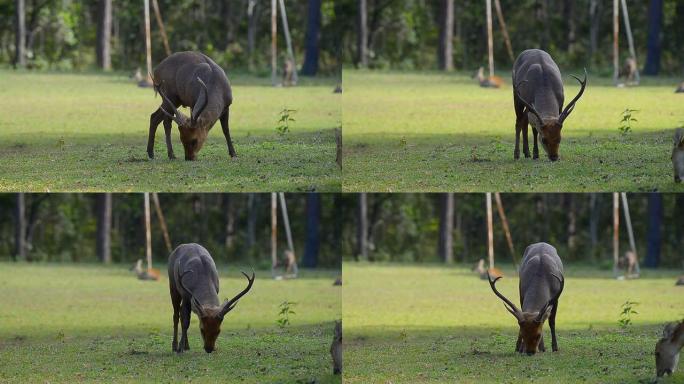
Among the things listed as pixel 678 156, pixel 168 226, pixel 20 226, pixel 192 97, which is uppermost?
pixel 192 97

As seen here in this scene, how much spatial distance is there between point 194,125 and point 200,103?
1.08ft

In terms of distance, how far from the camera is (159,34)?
38969 mm

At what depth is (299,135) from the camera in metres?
23.8

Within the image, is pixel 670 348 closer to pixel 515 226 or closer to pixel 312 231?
pixel 312 231

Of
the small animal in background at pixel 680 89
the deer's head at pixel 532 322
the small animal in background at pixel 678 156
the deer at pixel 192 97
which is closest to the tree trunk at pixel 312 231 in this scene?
the small animal in background at pixel 680 89

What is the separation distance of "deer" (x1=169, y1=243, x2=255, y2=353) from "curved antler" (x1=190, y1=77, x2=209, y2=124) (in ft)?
5.96

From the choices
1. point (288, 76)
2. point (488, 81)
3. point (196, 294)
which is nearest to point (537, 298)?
point (196, 294)

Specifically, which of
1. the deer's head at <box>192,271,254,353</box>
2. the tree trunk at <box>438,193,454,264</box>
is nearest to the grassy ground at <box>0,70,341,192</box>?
the deer's head at <box>192,271,254,353</box>

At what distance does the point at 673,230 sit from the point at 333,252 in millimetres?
9755

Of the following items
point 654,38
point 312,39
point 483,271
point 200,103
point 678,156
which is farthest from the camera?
point 483,271

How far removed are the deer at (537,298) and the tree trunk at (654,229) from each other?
19.2 meters

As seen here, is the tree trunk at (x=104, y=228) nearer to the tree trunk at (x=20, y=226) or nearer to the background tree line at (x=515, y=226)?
the tree trunk at (x=20, y=226)

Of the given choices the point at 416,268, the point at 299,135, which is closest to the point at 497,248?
the point at 416,268

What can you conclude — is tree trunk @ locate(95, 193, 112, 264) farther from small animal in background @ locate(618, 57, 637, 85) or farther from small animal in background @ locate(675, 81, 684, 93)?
small animal in background @ locate(675, 81, 684, 93)
